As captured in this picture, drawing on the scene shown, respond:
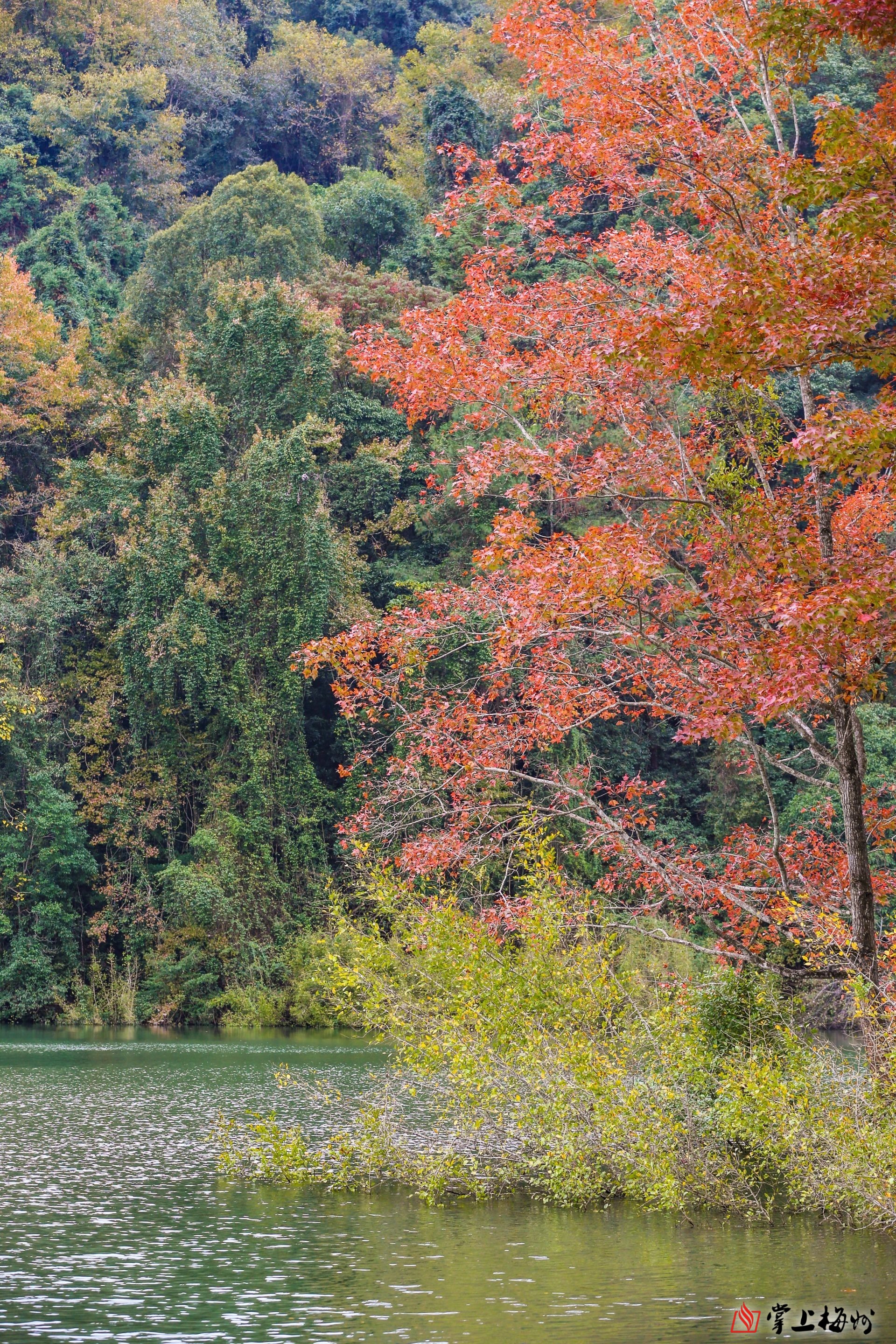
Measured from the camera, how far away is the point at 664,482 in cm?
1162

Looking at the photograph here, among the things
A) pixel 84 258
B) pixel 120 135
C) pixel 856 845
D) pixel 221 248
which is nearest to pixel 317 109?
pixel 120 135

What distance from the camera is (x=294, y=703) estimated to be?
3653 centimetres

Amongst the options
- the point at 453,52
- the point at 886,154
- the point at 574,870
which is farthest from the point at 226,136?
the point at 886,154

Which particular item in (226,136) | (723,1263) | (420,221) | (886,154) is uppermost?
(226,136)

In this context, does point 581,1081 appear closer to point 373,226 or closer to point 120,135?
point 373,226

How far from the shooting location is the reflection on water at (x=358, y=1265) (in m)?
7.85

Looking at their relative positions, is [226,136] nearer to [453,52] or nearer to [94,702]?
[453,52]

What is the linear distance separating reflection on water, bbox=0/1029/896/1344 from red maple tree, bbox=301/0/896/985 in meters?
2.32

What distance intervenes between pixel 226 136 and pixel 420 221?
11387 mm

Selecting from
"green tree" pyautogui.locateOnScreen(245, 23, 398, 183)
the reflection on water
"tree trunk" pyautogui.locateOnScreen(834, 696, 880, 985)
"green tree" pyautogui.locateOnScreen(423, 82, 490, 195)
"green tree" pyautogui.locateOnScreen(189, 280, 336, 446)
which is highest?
"green tree" pyautogui.locateOnScreen(245, 23, 398, 183)

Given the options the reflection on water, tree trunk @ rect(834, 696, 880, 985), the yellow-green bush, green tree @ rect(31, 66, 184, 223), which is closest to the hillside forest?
tree trunk @ rect(834, 696, 880, 985)

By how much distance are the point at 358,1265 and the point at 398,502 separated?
31.8m

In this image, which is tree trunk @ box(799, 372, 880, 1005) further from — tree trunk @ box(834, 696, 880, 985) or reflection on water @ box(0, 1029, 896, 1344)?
reflection on water @ box(0, 1029, 896, 1344)

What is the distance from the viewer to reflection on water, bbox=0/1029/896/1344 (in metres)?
7.85
